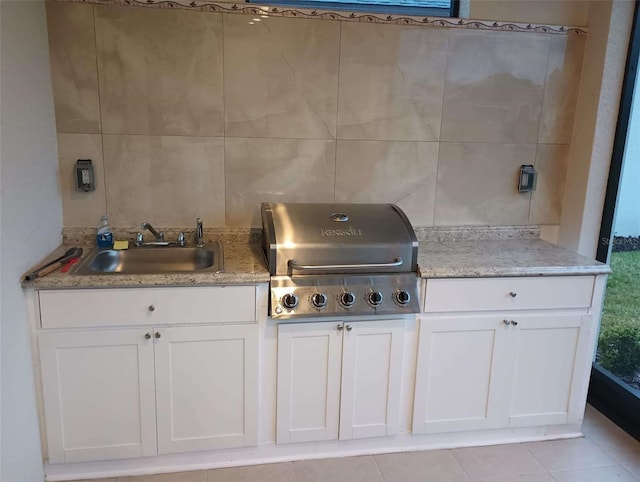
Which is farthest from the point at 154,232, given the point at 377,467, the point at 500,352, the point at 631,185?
the point at 631,185

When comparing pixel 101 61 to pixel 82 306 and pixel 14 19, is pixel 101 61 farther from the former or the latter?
pixel 82 306

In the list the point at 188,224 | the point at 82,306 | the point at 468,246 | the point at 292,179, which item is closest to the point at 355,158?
the point at 292,179

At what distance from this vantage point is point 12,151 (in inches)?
72.9

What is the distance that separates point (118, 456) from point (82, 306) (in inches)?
26.3

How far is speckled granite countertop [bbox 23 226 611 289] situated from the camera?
1977 millimetres

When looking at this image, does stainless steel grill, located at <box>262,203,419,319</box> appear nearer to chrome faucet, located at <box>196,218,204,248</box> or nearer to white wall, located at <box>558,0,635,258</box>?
chrome faucet, located at <box>196,218,204,248</box>

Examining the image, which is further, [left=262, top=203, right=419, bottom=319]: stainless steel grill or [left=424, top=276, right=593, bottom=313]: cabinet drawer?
[left=424, top=276, right=593, bottom=313]: cabinet drawer

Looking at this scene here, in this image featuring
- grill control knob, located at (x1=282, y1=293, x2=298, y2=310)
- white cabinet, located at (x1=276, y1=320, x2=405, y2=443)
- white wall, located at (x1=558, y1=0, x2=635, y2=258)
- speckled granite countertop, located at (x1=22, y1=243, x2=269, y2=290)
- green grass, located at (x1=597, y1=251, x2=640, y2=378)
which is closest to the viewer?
speckled granite countertop, located at (x1=22, y1=243, x2=269, y2=290)

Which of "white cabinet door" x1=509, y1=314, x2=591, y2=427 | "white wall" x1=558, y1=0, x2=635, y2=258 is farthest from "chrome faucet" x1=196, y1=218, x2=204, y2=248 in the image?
"white wall" x1=558, y1=0, x2=635, y2=258

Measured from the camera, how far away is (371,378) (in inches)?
88.6

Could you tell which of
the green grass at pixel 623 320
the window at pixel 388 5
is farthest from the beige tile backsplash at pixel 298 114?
the green grass at pixel 623 320

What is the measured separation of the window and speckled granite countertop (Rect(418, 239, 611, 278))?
3.82 feet

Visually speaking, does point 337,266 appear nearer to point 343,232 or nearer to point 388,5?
point 343,232

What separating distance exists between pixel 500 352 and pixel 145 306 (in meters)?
1.56
